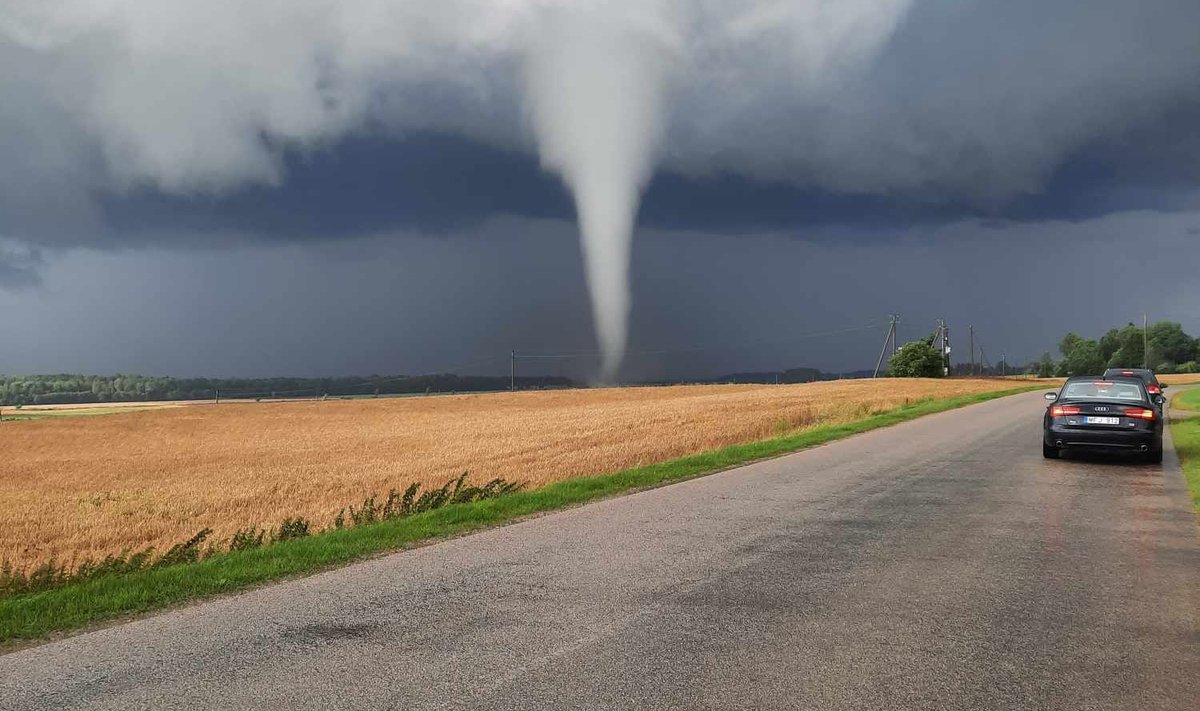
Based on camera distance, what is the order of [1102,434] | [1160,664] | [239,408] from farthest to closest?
1. [239,408]
2. [1102,434]
3. [1160,664]

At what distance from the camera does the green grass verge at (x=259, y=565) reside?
6238 millimetres

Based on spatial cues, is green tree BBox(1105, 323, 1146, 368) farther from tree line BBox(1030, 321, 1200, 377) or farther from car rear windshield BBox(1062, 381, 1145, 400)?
car rear windshield BBox(1062, 381, 1145, 400)

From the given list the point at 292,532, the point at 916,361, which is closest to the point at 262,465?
the point at 292,532

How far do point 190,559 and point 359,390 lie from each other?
140855 millimetres

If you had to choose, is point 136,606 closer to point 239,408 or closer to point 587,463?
point 587,463

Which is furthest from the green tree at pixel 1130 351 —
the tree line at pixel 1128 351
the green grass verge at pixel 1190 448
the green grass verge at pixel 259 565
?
the green grass verge at pixel 259 565

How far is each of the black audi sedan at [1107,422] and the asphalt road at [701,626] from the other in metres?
5.87

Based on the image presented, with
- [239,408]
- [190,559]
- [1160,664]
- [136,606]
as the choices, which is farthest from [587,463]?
[239,408]

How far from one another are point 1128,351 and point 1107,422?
178218 millimetres

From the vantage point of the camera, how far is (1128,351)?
16600 cm

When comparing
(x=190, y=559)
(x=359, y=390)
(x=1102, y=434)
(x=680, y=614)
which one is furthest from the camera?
(x=359, y=390)

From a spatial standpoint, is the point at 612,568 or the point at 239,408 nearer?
the point at 612,568

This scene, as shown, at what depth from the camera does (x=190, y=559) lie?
8.84 m

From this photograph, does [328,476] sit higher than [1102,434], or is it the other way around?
[1102,434]
